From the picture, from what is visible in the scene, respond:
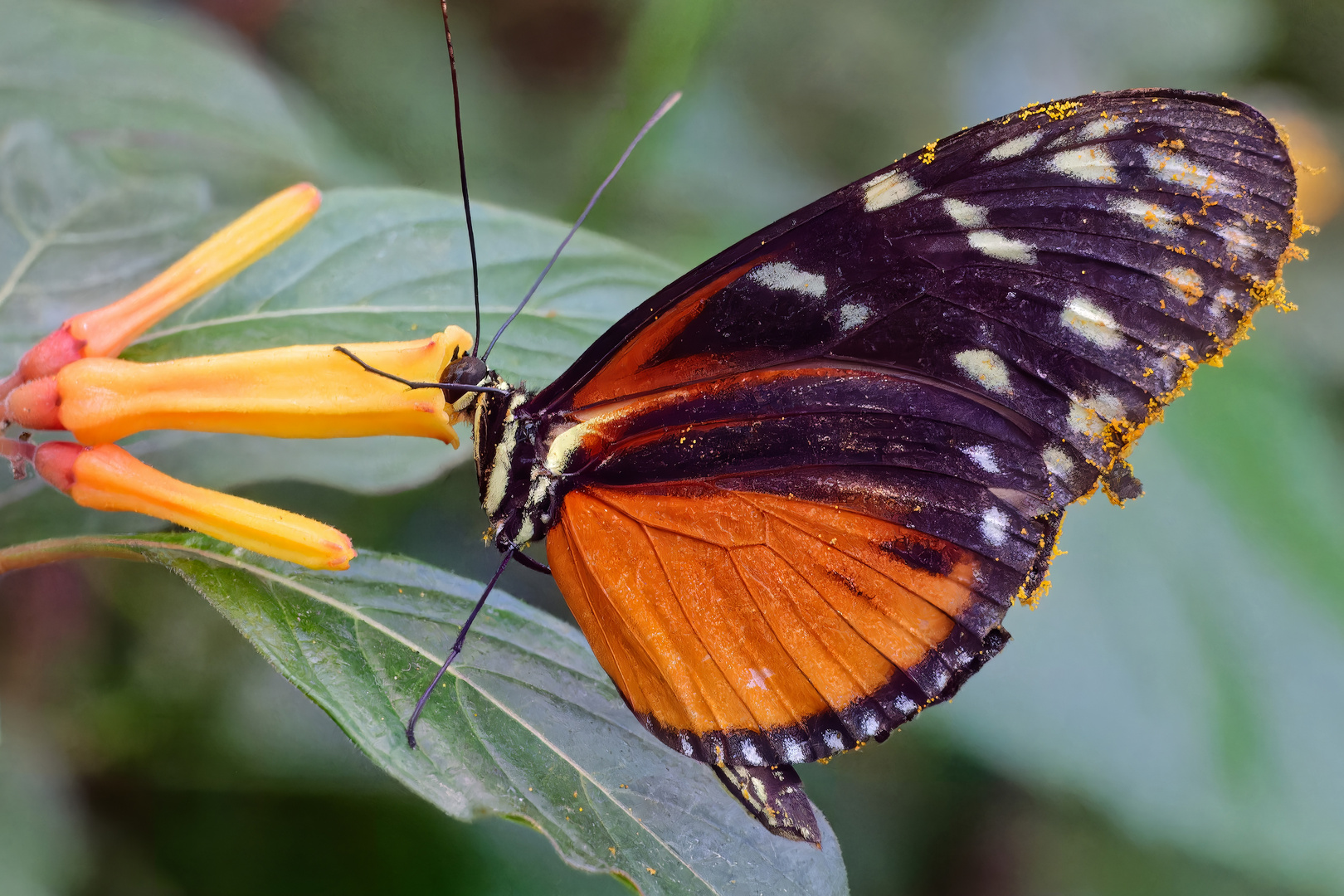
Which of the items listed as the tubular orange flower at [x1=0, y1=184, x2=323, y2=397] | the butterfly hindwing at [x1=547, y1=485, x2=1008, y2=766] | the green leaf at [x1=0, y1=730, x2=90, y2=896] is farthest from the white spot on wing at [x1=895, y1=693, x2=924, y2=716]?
the green leaf at [x1=0, y1=730, x2=90, y2=896]

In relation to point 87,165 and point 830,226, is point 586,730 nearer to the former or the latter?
point 830,226

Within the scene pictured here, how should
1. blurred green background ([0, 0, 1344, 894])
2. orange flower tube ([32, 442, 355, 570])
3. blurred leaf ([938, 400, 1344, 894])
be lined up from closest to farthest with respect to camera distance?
orange flower tube ([32, 442, 355, 570]) → blurred green background ([0, 0, 1344, 894]) → blurred leaf ([938, 400, 1344, 894])

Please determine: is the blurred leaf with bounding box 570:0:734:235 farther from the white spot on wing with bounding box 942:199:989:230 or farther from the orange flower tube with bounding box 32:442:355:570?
the orange flower tube with bounding box 32:442:355:570

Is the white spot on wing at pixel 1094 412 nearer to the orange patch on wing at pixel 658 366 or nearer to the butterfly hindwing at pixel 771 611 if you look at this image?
the butterfly hindwing at pixel 771 611

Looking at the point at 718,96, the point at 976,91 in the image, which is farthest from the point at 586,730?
the point at 976,91

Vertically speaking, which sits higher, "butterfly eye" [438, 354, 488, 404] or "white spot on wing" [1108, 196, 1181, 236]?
"white spot on wing" [1108, 196, 1181, 236]

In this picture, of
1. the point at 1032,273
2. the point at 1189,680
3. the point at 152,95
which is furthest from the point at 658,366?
the point at 1189,680

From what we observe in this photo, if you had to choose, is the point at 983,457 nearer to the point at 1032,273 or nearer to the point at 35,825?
the point at 1032,273
